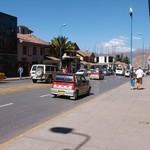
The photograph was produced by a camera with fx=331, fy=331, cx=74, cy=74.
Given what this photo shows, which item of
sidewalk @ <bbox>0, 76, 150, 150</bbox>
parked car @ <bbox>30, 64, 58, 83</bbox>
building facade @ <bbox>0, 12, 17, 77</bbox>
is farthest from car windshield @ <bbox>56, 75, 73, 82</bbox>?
building facade @ <bbox>0, 12, 17, 77</bbox>

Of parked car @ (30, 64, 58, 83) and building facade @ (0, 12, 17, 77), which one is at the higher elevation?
building facade @ (0, 12, 17, 77)

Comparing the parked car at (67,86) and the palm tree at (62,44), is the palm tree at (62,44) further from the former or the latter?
the parked car at (67,86)

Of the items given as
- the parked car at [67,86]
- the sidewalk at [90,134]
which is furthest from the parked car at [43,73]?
the sidewalk at [90,134]

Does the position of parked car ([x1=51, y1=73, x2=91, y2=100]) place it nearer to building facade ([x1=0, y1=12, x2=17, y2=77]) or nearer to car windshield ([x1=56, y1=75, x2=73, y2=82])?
car windshield ([x1=56, y1=75, x2=73, y2=82])

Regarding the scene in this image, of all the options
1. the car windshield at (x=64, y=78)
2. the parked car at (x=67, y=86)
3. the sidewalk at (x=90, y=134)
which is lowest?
the sidewalk at (x=90, y=134)

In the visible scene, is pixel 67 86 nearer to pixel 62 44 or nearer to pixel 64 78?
pixel 64 78

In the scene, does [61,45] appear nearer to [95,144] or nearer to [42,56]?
[42,56]

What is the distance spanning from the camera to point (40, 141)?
7.70 metres

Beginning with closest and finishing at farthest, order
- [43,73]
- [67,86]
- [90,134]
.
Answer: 1. [90,134]
2. [67,86]
3. [43,73]

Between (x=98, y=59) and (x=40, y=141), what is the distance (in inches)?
5645

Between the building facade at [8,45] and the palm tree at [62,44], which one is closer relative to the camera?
the building facade at [8,45]

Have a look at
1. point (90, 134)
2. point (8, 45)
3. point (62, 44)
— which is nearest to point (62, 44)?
point (62, 44)

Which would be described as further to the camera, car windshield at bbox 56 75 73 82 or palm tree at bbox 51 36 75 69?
palm tree at bbox 51 36 75 69

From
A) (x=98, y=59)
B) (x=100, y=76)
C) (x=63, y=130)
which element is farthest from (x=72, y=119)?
(x=98, y=59)
